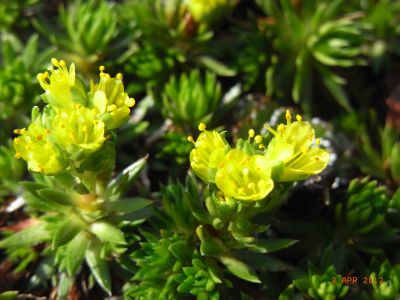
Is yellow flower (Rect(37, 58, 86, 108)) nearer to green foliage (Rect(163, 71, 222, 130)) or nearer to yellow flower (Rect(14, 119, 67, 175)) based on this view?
yellow flower (Rect(14, 119, 67, 175))

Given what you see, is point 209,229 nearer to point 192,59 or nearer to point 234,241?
point 234,241

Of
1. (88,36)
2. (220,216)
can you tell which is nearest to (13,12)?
(88,36)

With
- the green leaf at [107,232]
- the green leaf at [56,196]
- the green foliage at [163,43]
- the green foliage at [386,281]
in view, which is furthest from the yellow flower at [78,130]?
the green foliage at [386,281]

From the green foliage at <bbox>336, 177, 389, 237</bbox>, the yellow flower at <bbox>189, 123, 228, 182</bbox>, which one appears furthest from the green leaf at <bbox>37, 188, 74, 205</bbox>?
the green foliage at <bbox>336, 177, 389, 237</bbox>

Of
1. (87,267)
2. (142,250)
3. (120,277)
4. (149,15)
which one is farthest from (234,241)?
(149,15)

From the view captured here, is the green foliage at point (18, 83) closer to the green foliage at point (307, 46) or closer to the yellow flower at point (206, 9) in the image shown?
the yellow flower at point (206, 9)
